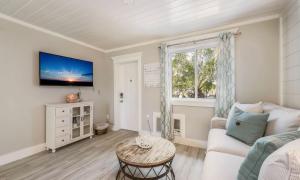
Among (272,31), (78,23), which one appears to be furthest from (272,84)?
(78,23)

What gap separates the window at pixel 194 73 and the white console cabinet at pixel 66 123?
213 cm

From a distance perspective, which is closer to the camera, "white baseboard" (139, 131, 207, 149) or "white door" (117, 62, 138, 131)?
"white baseboard" (139, 131, 207, 149)

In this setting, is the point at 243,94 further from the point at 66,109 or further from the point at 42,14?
the point at 42,14

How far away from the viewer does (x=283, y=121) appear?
1.48m

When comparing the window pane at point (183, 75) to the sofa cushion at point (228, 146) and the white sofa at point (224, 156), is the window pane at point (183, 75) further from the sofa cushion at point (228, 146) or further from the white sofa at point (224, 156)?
the sofa cushion at point (228, 146)

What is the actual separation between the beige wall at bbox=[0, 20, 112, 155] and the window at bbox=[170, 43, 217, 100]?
101 inches

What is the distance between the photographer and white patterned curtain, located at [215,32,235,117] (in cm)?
246

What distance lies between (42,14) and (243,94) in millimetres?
3601

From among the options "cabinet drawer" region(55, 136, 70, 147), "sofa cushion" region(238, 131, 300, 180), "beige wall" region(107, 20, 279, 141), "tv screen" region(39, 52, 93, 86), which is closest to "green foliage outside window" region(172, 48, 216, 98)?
"beige wall" region(107, 20, 279, 141)

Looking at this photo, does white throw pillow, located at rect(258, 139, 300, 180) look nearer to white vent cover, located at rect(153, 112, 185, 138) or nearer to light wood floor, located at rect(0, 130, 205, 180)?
light wood floor, located at rect(0, 130, 205, 180)

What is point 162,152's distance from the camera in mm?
1708

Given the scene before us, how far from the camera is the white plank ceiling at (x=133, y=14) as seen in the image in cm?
192

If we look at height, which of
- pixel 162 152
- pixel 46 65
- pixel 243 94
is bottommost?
pixel 162 152

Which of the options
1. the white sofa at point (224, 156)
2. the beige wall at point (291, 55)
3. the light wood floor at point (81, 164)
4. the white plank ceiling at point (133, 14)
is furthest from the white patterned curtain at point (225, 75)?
the light wood floor at point (81, 164)
